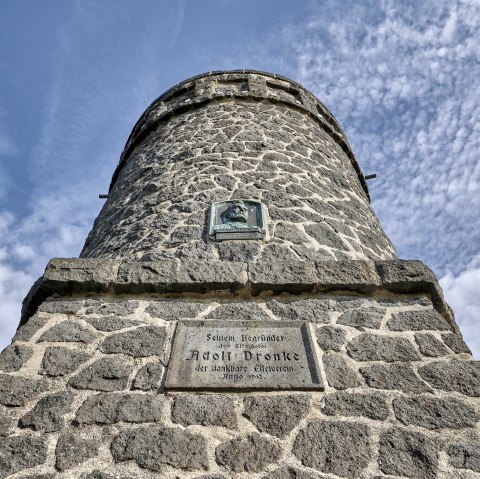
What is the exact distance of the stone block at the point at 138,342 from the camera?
279 centimetres

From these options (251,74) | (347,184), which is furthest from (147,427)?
(251,74)

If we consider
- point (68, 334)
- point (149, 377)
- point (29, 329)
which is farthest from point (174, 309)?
point (29, 329)

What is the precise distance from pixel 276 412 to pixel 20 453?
4.27 ft

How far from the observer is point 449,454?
2.22 metres

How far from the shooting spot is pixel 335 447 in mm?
2236

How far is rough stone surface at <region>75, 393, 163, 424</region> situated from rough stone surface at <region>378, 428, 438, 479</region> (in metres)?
1.17

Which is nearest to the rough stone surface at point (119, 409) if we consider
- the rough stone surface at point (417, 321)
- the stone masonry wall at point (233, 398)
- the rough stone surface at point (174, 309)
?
the stone masonry wall at point (233, 398)

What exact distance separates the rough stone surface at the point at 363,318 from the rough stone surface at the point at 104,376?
1423mm

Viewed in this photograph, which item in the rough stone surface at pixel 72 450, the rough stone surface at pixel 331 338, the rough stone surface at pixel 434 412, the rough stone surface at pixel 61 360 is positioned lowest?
the rough stone surface at pixel 72 450

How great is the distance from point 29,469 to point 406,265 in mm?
2685

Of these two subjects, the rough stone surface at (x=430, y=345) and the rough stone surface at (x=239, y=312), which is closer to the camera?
the rough stone surface at (x=430, y=345)

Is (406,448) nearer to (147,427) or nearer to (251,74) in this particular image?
(147,427)

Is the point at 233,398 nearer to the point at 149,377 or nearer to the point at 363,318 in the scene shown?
the point at 149,377

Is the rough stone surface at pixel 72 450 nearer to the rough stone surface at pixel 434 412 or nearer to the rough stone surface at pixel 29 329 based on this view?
the rough stone surface at pixel 29 329
